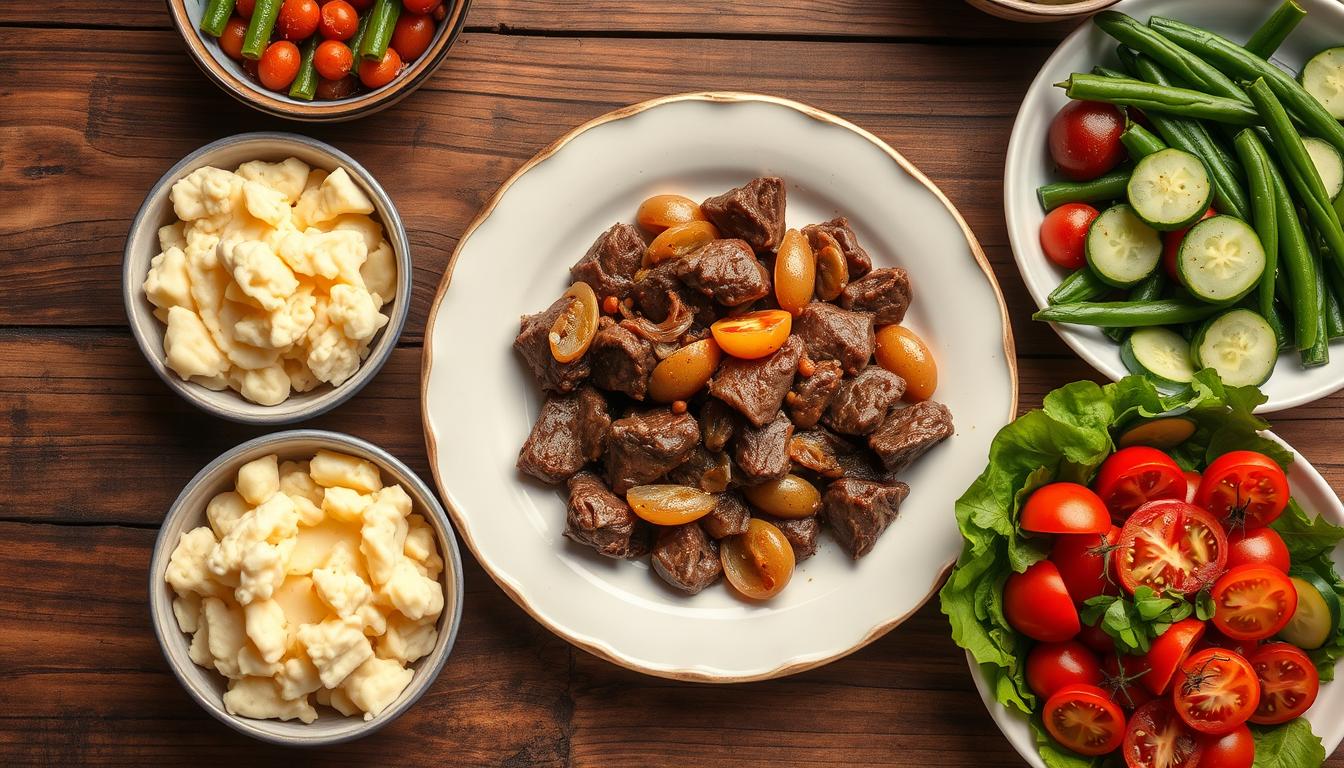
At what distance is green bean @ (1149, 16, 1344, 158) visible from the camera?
398 cm

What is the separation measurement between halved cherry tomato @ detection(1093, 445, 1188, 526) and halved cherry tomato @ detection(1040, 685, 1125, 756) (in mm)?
704

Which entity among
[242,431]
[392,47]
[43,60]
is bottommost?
[242,431]

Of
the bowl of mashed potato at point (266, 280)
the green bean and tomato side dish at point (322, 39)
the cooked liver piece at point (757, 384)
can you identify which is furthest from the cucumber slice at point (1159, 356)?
the green bean and tomato side dish at point (322, 39)

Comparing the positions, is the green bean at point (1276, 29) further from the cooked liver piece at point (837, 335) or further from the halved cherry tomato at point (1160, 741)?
the halved cherry tomato at point (1160, 741)

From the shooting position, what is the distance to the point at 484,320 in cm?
398

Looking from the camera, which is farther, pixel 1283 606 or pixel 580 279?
pixel 580 279

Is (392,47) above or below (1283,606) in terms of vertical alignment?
above

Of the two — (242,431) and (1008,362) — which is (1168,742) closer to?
(1008,362)

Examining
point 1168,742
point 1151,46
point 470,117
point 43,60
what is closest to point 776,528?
point 1168,742

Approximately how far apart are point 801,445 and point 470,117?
83.7 inches

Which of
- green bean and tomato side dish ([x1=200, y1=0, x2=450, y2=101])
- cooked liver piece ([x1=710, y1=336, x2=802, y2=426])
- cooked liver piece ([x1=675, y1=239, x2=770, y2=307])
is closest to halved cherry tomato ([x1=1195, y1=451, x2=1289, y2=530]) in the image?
cooked liver piece ([x1=710, y1=336, x2=802, y2=426])

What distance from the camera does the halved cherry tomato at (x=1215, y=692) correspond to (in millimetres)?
3498

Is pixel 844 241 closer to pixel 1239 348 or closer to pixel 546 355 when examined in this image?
pixel 546 355

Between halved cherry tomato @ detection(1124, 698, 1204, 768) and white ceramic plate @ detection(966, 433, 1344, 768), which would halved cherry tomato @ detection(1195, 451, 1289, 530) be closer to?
white ceramic plate @ detection(966, 433, 1344, 768)
